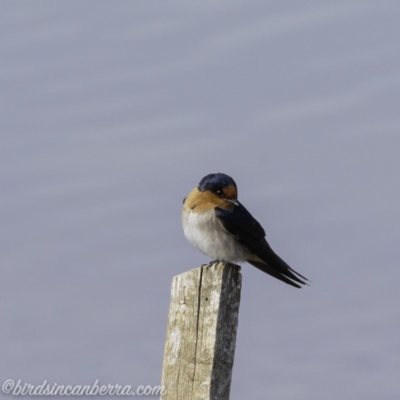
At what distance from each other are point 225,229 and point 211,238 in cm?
17

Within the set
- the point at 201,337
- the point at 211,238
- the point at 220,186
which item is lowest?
the point at 201,337

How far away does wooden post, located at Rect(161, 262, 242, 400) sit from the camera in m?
4.80

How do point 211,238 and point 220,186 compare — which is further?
point 220,186

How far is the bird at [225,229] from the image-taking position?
8.13 meters

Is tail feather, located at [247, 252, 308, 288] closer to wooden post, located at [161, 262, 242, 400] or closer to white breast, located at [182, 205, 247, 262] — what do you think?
white breast, located at [182, 205, 247, 262]

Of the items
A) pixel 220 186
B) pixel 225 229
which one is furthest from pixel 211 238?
pixel 220 186


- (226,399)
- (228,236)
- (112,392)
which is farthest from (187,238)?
(226,399)

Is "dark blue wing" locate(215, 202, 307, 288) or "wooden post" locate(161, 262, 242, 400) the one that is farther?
"dark blue wing" locate(215, 202, 307, 288)

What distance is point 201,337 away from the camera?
4.82 m

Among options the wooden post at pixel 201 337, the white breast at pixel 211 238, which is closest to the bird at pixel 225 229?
the white breast at pixel 211 238

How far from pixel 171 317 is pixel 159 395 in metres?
0.41

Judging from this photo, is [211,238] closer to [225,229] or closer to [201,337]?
[225,229]

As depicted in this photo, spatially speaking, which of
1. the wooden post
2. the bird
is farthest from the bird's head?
the wooden post

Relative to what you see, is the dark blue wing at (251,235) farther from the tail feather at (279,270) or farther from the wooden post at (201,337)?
the wooden post at (201,337)
